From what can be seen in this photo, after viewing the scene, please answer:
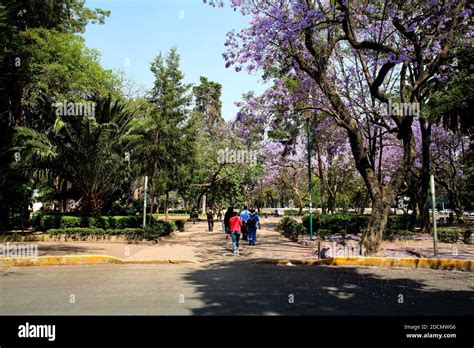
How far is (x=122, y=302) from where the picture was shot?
21.9 ft

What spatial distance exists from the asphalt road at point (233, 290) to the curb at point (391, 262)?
0.64 metres

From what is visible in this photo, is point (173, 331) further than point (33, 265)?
No

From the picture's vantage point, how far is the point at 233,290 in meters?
7.82

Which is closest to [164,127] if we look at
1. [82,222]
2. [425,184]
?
[82,222]

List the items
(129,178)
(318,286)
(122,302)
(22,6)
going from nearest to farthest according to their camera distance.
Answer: (122,302)
(318,286)
(22,6)
(129,178)

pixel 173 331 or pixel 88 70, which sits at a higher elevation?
pixel 88 70

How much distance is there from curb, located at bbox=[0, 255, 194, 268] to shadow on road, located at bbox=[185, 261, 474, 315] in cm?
259

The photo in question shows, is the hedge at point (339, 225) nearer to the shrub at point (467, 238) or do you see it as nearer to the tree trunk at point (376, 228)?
the shrub at point (467, 238)

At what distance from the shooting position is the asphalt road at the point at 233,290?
6250mm

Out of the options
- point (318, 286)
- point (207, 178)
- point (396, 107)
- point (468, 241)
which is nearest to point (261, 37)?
point (396, 107)

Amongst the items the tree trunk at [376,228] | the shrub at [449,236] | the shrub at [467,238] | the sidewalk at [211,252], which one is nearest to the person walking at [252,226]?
the sidewalk at [211,252]

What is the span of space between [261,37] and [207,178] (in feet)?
85.7

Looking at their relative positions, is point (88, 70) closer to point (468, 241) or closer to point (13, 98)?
point (13, 98)

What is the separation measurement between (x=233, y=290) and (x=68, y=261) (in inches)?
276
